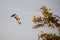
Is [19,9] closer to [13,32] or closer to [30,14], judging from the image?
[30,14]

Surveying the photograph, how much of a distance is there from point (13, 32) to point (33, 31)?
1.00 feet

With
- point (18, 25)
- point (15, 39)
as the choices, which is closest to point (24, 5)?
point (18, 25)

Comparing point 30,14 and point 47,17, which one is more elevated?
point 30,14

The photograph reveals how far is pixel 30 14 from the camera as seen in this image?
2.19 m

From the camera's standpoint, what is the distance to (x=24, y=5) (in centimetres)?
221

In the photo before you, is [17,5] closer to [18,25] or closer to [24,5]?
[24,5]

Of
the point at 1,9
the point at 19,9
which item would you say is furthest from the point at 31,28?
the point at 1,9

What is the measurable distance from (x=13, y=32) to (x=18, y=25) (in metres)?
0.13

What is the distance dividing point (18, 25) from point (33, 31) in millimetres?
247

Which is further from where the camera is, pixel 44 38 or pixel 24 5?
pixel 24 5

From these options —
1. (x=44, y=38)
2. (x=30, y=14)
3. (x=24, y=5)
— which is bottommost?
(x=44, y=38)

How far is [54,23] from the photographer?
4.90ft

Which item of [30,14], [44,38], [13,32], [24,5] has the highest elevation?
[24,5]

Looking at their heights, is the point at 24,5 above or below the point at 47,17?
above
